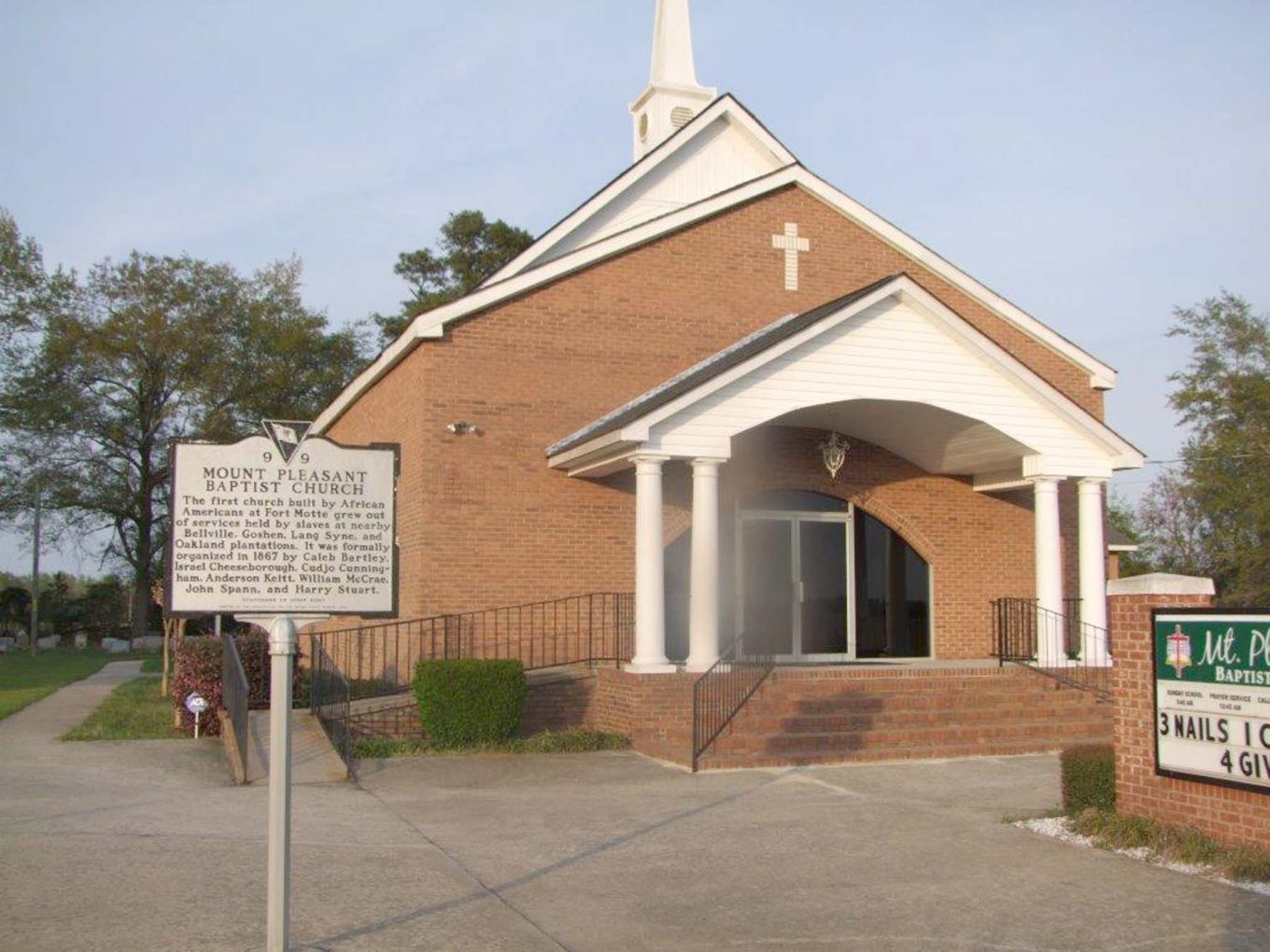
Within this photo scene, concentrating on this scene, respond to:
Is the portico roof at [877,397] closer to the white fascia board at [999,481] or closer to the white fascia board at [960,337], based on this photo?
the white fascia board at [960,337]

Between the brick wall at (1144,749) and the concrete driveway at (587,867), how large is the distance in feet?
2.40

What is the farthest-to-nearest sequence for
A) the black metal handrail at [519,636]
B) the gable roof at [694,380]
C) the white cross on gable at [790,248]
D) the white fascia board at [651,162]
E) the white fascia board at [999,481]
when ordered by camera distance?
the white fascia board at [651,162] < the white cross on gable at [790,248] < the white fascia board at [999,481] < the black metal handrail at [519,636] < the gable roof at [694,380]

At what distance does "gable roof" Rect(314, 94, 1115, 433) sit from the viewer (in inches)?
738

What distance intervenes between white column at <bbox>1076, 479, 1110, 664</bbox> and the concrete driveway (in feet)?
16.3

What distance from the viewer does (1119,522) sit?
2163 inches

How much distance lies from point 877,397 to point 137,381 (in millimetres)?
39684

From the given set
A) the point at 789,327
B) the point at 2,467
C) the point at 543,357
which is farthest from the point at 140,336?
the point at 789,327

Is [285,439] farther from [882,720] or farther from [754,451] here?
[754,451]

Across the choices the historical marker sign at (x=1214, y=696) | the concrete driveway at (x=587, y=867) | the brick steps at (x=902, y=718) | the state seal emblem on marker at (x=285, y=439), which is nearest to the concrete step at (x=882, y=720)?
the brick steps at (x=902, y=718)

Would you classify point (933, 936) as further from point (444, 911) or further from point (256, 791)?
point (256, 791)

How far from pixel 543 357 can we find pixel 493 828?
9.20 m

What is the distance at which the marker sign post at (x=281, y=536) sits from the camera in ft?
23.0

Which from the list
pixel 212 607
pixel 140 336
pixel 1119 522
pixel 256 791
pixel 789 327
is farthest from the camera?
pixel 1119 522

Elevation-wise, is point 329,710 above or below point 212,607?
below
